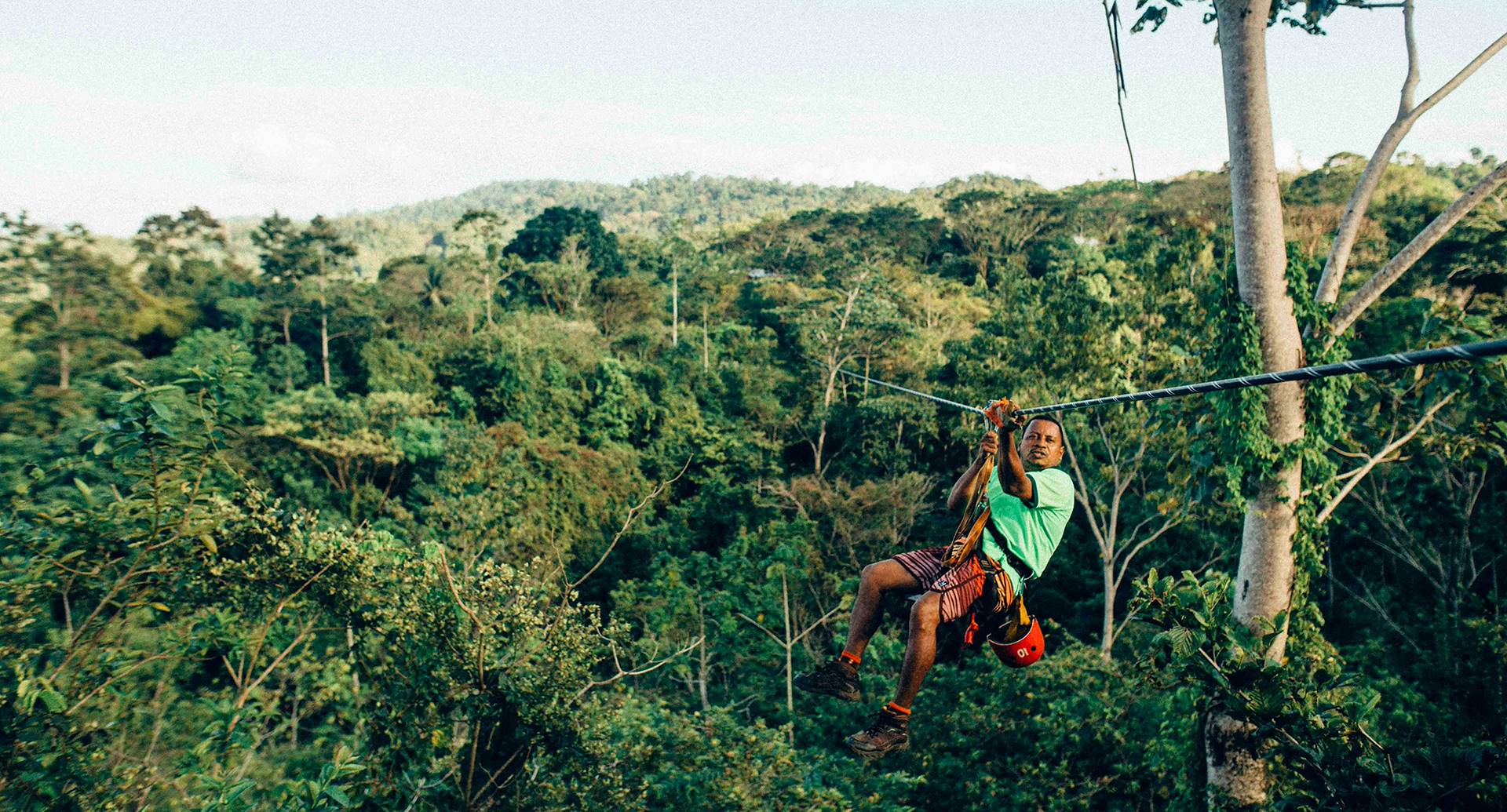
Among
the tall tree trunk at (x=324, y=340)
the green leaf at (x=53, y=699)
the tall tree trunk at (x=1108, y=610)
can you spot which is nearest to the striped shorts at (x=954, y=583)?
the green leaf at (x=53, y=699)

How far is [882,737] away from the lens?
332 centimetres

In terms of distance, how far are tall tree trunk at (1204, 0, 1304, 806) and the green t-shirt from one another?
2148mm

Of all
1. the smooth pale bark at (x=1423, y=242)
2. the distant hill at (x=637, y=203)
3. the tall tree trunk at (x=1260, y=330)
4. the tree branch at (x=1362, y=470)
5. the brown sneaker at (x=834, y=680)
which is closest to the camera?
the brown sneaker at (x=834, y=680)

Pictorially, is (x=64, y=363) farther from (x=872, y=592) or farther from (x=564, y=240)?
(x=872, y=592)

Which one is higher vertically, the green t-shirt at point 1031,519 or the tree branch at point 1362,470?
the green t-shirt at point 1031,519

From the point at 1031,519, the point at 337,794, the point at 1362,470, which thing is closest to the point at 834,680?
the point at 1031,519

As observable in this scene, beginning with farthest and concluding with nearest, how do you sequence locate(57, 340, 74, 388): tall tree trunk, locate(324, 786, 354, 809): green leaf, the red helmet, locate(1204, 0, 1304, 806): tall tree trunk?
locate(57, 340, 74, 388): tall tree trunk
locate(324, 786, 354, 809): green leaf
locate(1204, 0, 1304, 806): tall tree trunk
the red helmet

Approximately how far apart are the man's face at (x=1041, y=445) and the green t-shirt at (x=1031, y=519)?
5 centimetres

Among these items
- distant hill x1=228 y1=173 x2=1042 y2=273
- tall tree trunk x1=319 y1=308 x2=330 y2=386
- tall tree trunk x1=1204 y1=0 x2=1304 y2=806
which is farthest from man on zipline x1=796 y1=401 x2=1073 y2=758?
distant hill x1=228 y1=173 x2=1042 y2=273

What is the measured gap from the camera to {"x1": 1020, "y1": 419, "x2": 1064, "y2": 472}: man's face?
346 cm

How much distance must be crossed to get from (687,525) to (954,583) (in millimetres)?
19939

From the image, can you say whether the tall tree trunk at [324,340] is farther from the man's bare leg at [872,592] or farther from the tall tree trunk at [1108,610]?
the man's bare leg at [872,592]

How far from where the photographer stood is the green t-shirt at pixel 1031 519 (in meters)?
3.37

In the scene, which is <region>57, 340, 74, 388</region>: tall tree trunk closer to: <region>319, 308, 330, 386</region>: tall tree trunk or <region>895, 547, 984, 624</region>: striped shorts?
<region>319, 308, 330, 386</region>: tall tree trunk
